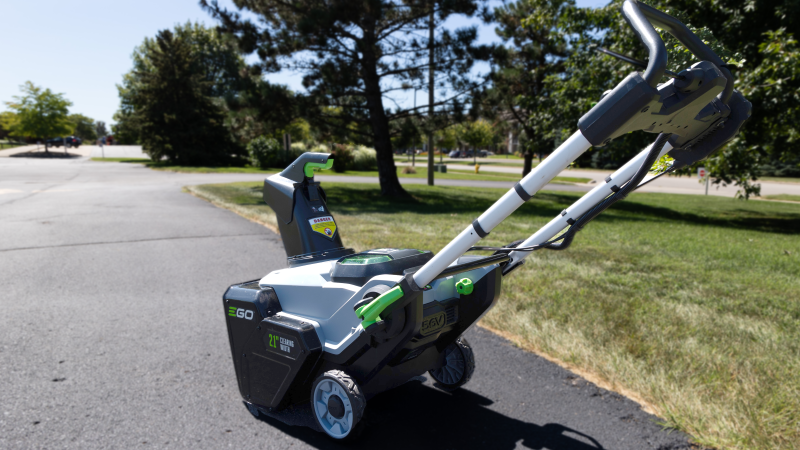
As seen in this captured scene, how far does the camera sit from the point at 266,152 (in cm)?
3456

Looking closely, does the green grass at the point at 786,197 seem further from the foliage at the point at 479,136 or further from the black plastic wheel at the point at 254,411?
the foliage at the point at 479,136

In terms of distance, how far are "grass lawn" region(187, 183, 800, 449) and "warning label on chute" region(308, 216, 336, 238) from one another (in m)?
1.88

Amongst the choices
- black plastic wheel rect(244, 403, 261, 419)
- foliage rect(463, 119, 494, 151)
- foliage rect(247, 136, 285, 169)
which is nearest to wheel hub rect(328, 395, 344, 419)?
black plastic wheel rect(244, 403, 261, 419)

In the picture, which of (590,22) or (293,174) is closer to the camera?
(293,174)

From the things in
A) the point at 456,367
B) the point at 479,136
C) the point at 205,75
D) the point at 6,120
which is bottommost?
the point at 456,367

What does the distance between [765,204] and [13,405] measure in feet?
74.4

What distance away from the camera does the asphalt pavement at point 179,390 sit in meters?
2.77

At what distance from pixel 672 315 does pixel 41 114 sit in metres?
60.5

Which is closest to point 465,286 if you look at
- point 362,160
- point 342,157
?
point 342,157

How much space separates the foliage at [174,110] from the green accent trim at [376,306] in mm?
34719

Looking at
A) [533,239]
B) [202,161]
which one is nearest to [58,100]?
[202,161]

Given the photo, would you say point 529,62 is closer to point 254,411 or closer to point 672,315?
point 672,315

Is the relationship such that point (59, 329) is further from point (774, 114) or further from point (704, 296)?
point (774, 114)

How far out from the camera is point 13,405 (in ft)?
9.93
